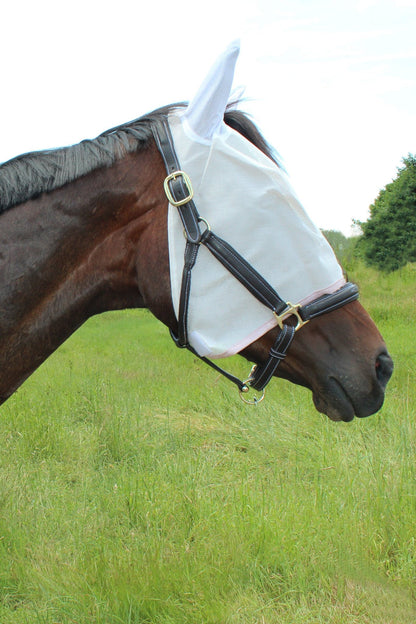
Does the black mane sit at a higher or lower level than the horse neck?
higher

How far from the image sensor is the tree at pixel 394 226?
15.3 m

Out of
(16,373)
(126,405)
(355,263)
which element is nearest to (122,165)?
(16,373)

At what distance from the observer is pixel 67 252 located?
73.0 inches

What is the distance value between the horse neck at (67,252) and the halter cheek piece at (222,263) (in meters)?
0.08

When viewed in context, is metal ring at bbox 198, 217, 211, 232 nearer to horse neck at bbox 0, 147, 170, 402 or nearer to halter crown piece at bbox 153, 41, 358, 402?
halter crown piece at bbox 153, 41, 358, 402

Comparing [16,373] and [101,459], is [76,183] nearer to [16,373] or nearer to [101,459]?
[16,373]

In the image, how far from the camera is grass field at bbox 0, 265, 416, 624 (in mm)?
2564

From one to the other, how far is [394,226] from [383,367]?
1507 cm

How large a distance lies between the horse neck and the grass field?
1361 millimetres

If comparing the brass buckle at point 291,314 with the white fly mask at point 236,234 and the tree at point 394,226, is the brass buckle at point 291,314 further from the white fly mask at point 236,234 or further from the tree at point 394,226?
the tree at point 394,226

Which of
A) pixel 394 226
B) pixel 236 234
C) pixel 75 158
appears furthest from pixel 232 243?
pixel 394 226

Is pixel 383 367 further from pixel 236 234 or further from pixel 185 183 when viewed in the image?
pixel 185 183

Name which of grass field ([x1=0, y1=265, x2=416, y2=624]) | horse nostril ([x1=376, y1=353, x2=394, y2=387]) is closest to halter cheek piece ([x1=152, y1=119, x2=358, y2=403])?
horse nostril ([x1=376, y1=353, x2=394, y2=387])

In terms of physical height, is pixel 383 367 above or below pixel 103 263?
below
